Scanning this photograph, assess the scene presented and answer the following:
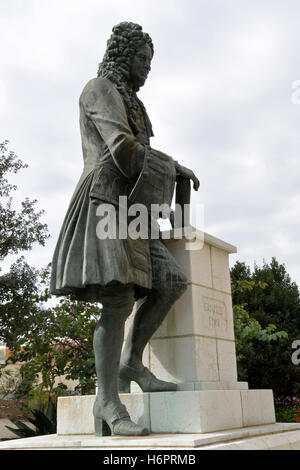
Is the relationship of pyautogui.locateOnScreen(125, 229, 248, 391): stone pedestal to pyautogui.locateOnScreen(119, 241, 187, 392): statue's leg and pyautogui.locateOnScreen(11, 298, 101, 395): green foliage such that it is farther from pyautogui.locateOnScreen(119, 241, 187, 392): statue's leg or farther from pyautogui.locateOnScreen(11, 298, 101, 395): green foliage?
pyautogui.locateOnScreen(11, 298, 101, 395): green foliage

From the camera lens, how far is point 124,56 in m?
4.05

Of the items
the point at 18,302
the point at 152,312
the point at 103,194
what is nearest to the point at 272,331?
the point at 18,302

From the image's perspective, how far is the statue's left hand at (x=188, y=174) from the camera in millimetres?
4184

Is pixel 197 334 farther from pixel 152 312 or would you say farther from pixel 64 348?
pixel 64 348

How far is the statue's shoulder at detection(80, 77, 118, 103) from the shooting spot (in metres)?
3.81

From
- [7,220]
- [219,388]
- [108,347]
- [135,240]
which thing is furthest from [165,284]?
[7,220]

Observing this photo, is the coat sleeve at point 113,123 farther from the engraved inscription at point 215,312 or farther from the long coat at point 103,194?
the engraved inscription at point 215,312

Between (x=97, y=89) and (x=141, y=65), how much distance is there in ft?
1.60

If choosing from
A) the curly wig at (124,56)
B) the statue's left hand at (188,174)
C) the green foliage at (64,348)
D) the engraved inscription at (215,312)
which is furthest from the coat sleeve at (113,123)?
the green foliage at (64,348)

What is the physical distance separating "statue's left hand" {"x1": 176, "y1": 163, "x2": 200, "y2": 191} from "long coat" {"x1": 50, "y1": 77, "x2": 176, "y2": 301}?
277 millimetres

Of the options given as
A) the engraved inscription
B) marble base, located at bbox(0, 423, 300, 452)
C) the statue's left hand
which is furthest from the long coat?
marble base, located at bbox(0, 423, 300, 452)

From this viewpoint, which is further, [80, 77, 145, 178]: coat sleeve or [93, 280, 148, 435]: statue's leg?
[80, 77, 145, 178]: coat sleeve
